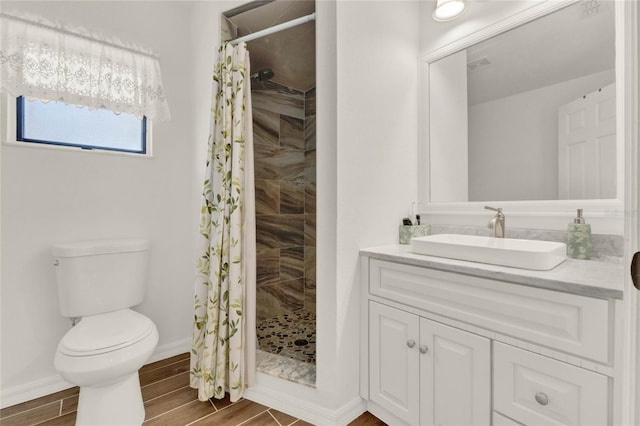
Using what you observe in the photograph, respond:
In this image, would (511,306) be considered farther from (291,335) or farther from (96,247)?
(96,247)

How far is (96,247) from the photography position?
164 centimetres

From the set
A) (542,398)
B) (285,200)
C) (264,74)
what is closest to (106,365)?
(542,398)

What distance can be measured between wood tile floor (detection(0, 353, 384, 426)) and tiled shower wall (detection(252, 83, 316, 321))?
100 centimetres

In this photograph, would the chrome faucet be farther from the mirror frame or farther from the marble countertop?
the marble countertop

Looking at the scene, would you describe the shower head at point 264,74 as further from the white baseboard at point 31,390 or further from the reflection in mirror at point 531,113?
the white baseboard at point 31,390

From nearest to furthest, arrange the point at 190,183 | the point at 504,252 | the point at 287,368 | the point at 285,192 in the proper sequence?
the point at 504,252 → the point at 287,368 → the point at 190,183 → the point at 285,192

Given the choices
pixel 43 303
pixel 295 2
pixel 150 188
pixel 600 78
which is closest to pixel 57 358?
pixel 43 303

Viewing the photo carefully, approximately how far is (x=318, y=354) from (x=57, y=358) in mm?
1136

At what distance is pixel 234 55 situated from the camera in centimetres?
163

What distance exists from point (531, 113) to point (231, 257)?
1.66m

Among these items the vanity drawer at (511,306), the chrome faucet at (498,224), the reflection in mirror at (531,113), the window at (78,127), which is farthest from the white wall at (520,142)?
the window at (78,127)

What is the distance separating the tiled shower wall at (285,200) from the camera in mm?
2613

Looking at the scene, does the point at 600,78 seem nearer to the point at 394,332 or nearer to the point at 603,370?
the point at 603,370

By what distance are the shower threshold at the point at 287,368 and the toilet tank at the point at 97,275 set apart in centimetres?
86
